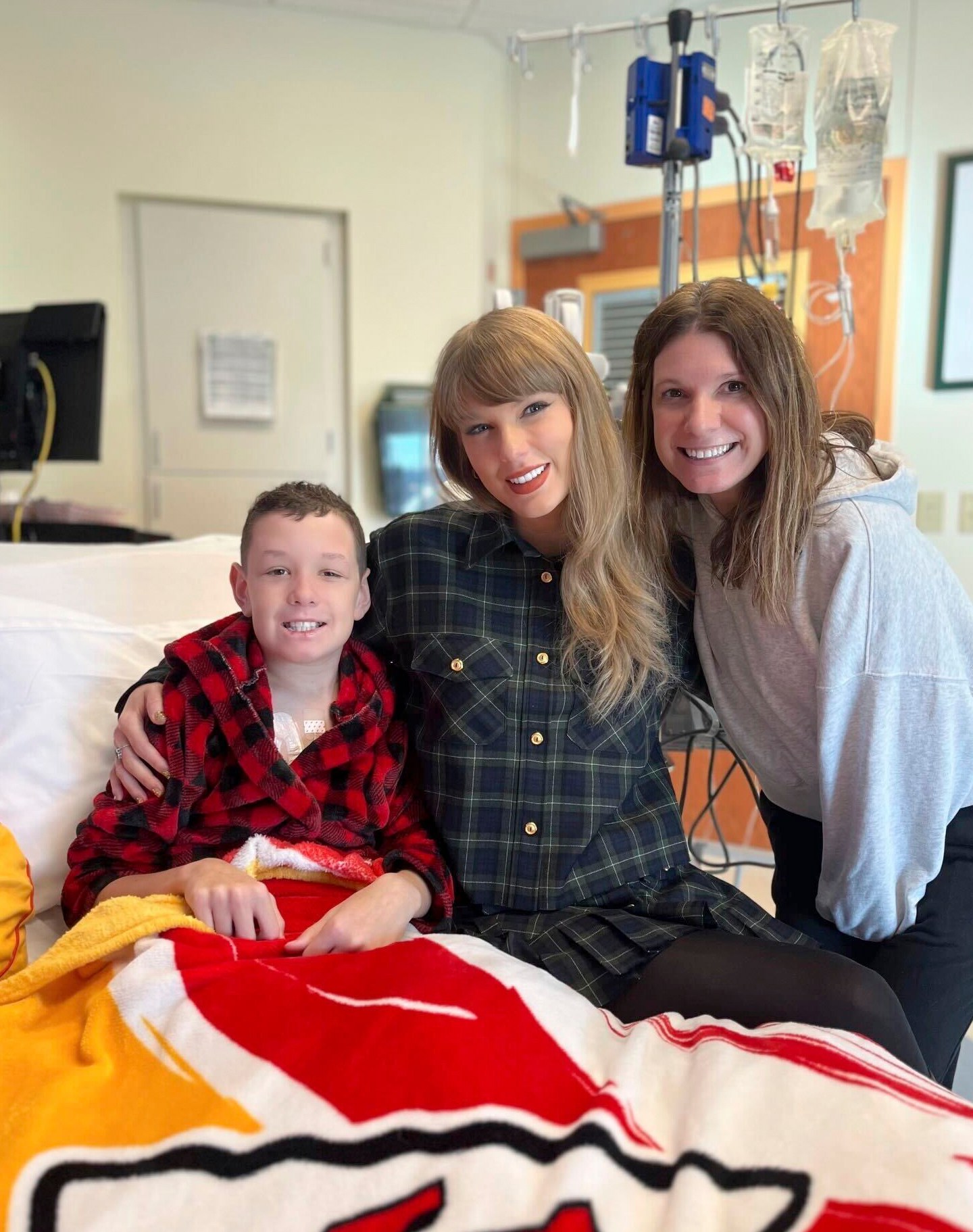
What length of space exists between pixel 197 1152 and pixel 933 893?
910mm

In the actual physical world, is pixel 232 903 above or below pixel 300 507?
below

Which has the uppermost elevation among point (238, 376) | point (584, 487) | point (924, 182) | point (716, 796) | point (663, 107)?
point (924, 182)

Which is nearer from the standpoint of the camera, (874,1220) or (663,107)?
(874,1220)

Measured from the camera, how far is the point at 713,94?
5.94ft

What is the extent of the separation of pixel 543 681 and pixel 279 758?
0.33m

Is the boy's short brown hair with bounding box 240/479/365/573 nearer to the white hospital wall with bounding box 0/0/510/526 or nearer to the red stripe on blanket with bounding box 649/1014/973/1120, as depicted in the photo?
the red stripe on blanket with bounding box 649/1014/973/1120

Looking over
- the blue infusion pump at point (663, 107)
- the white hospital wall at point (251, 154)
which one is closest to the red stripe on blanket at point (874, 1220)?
the blue infusion pump at point (663, 107)

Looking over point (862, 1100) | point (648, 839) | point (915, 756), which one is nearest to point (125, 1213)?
point (862, 1100)

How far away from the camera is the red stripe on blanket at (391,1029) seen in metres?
0.73

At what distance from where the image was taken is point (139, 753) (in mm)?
1078

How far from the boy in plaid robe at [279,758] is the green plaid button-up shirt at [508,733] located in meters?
0.07

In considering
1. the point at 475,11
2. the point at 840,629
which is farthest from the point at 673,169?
the point at 475,11

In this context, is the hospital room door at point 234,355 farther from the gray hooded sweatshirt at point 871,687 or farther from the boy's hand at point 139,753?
the gray hooded sweatshirt at point 871,687

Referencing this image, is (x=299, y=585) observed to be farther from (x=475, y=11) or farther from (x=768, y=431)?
(x=475, y=11)
